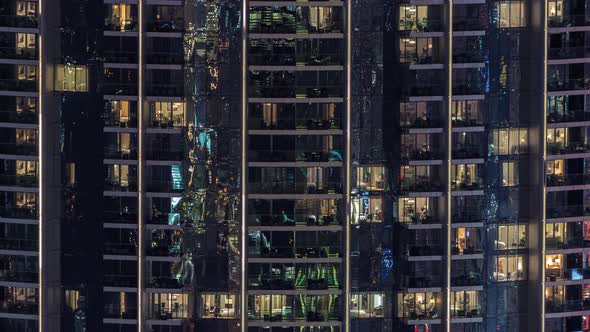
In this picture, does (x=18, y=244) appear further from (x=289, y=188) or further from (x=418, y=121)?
(x=418, y=121)

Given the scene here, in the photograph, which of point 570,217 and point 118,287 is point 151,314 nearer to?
point 118,287

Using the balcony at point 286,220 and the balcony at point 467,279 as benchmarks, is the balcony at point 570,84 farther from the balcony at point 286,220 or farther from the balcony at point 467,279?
the balcony at point 286,220

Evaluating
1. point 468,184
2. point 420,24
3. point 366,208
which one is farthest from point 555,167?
point 420,24

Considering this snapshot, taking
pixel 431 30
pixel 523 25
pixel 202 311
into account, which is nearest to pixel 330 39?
pixel 431 30

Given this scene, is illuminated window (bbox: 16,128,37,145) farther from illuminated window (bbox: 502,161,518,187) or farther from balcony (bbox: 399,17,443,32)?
illuminated window (bbox: 502,161,518,187)

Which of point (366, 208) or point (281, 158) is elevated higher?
point (281, 158)

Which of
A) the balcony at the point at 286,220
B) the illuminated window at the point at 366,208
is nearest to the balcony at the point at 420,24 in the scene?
the illuminated window at the point at 366,208
